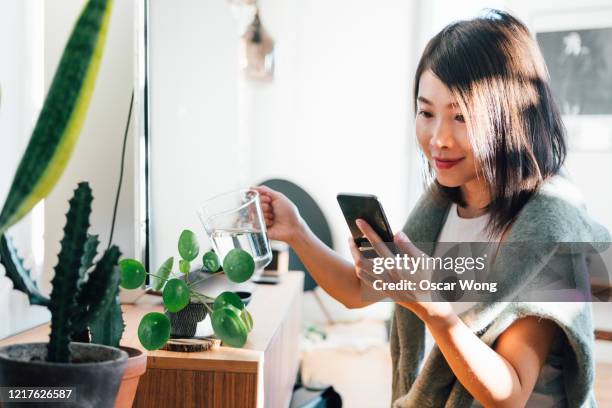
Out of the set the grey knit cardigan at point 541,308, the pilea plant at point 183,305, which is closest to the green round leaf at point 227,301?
the pilea plant at point 183,305

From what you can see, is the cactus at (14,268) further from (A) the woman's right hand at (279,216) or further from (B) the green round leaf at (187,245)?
(A) the woman's right hand at (279,216)

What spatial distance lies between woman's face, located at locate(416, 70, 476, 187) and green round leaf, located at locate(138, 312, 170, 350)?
0.56m

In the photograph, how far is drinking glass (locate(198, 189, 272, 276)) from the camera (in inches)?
38.7

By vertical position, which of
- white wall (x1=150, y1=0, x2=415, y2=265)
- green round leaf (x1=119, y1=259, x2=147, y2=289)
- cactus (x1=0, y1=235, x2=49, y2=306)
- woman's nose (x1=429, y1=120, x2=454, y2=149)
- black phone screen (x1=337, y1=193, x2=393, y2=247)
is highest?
white wall (x1=150, y1=0, x2=415, y2=265)

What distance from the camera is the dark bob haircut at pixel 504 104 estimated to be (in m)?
1.03

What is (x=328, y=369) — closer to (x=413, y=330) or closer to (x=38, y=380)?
(x=413, y=330)

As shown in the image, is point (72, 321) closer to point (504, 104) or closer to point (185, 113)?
point (504, 104)

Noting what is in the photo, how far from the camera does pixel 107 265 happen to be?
578 mm

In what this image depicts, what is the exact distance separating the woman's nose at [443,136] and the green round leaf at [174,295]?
1.72 ft

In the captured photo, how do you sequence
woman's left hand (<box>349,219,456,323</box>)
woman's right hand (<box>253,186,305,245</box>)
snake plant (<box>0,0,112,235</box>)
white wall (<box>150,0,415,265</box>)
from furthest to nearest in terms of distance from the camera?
white wall (<box>150,0,415,265</box>)
woman's right hand (<box>253,186,305,245</box>)
woman's left hand (<box>349,219,456,323</box>)
snake plant (<box>0,0,112,235</box>)

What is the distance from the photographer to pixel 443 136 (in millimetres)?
1056

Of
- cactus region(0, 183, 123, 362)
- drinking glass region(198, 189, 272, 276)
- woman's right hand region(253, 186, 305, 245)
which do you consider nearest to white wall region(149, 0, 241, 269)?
woman's right hand region(253, 186, 305, 245)

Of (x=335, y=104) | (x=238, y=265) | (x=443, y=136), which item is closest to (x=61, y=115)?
(x=238, y=265)

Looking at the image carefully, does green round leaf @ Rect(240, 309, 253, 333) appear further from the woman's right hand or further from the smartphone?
the woman's right hand
